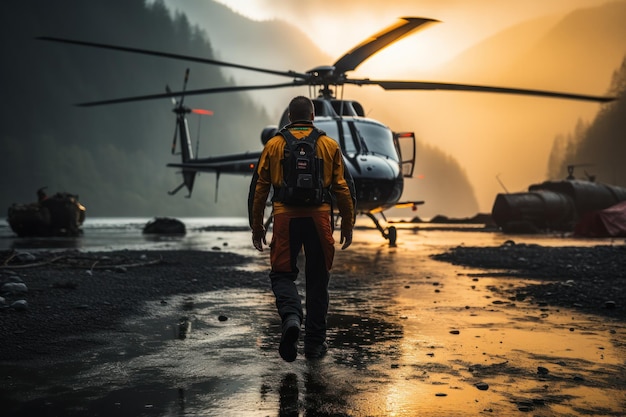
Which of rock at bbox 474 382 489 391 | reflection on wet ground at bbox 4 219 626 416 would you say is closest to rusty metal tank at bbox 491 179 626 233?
reflection on wet ground at bbox 4 219 626 416

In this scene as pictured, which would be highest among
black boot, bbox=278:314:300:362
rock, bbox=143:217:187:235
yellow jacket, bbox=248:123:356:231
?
yellow jacket, bbox=248:123:356:231

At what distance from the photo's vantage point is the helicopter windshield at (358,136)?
1425cm

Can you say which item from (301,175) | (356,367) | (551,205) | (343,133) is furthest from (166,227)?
(356,367)

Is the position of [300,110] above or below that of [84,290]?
→ above

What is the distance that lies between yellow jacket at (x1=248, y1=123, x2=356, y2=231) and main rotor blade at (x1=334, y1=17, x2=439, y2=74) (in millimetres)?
6330

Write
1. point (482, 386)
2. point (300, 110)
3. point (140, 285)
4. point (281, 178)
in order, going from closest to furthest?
point (482, 386), point (281, 178), point (300, 110), point (140, 285)

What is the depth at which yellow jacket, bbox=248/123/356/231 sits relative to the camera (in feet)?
15.2

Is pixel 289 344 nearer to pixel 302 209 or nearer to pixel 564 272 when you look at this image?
pixel 302 209

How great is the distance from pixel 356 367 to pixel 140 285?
17.7 ft

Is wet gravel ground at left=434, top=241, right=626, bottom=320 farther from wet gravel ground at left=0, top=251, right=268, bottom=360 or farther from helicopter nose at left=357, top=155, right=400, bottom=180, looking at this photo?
wet gravel ground at left=0, top=251, right=268, bottom=360

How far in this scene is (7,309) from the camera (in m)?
6.03

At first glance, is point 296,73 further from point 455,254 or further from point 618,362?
point 618,362

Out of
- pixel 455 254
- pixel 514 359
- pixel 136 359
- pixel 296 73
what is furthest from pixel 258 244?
pixel 455 254

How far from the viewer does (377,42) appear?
39.7ft
